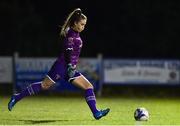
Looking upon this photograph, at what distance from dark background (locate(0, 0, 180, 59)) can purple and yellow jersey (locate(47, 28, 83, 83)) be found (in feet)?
45.9

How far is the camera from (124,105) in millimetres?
17094

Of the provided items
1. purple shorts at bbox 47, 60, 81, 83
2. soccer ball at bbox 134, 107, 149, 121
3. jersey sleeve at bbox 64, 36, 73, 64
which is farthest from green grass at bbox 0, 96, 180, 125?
jersey sleeve at bbox 64, 36, 73, 64

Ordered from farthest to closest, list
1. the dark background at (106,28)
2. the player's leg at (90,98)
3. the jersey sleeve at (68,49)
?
the dark background at (106,28) < the player's leg at (90,98) < the jersey sleeve at (68,49)

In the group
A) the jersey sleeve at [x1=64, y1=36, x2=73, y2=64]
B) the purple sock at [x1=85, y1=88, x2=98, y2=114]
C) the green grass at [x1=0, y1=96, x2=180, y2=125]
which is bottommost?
the green grass at [x1=0, y1=96, x2=180, y2=125]

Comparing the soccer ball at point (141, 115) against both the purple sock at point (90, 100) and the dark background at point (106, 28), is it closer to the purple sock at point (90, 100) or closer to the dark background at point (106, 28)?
the purple sock at point (90, 100)

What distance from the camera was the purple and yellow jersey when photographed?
12.6 metres

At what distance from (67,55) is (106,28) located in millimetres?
16410

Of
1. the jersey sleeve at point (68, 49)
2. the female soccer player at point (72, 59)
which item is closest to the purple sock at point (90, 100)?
the female soccer player at point (72, 59)

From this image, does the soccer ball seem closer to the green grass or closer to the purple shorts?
the green grass

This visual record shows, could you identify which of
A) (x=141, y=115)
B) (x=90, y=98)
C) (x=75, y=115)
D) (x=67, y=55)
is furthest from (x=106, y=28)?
(x=141, y=115)

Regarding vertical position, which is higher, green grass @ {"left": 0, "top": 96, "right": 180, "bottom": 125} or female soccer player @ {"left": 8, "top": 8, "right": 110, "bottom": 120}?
female soccer player @ {"left": 8, "top": 8, "right": 110, "bottom": 120}

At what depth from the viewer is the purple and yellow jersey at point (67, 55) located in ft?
→ 41.2

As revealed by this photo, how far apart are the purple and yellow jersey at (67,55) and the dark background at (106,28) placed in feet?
45.9

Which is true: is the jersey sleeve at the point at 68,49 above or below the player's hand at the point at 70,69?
above
